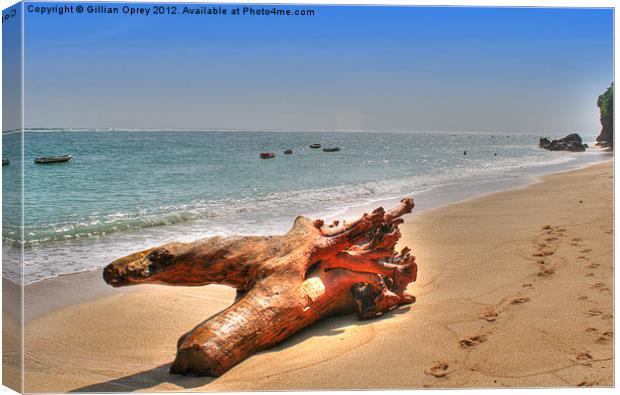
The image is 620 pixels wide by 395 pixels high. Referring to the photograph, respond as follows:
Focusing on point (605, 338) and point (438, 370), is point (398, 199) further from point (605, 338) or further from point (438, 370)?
point (438, 370)

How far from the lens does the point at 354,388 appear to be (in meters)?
4.30

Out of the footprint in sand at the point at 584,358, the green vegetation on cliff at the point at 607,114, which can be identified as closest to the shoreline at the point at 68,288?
the green vegetation on cliff at the point at 607,114

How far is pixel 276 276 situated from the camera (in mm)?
4418

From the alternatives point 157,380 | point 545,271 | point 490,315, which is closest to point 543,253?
point 545,271

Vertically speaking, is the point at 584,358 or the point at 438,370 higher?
the point at 584,358

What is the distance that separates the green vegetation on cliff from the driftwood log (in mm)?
1685

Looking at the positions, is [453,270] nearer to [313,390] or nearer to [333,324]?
[333,324]

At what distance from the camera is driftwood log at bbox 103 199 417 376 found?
13.2 feet

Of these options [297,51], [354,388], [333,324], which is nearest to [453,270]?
[333,324]

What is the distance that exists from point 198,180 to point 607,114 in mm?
4323

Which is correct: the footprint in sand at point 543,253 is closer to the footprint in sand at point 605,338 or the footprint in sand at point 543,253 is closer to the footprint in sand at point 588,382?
the footprint in sand at point 605,338

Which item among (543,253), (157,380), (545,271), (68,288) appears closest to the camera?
(157,380)

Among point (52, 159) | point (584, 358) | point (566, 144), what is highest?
point (566, 144)

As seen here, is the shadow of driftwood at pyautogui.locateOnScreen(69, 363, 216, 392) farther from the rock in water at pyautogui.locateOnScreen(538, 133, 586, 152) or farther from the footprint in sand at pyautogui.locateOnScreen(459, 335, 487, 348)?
the rock in water at pyautogui.locateOnScreen(538, 133, 586, 152)
